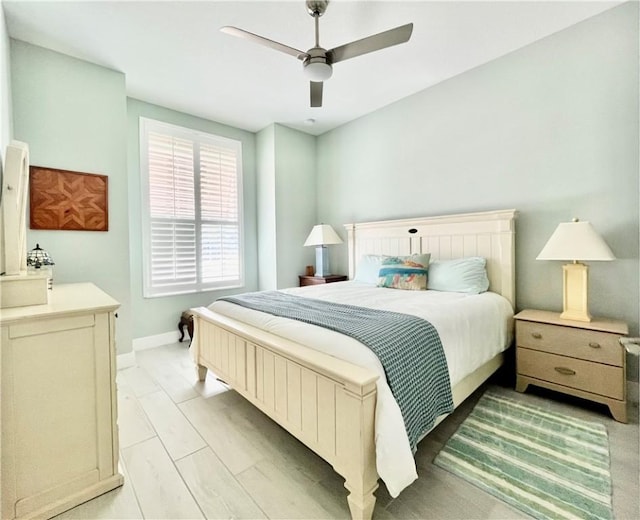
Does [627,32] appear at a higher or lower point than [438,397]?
higher

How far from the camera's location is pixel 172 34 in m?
2.43

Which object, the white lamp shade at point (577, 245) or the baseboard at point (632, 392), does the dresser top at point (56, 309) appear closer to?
the white lamp shade at point (577, 245)

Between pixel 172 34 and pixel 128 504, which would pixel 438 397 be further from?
pixel 172 34

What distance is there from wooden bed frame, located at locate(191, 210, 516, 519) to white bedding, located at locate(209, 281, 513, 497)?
0.05m

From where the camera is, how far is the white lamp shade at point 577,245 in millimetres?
2053

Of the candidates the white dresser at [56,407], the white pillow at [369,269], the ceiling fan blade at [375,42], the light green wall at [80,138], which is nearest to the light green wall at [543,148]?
the white pillow at [369,269]

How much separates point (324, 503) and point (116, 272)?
2.79 meters

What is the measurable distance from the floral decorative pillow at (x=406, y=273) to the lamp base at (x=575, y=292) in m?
1.03

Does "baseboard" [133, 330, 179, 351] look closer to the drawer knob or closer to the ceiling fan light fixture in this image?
the ceiling fan light fixture

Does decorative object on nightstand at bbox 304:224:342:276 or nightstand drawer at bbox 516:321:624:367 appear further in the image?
decorative object on nightstand at bbox 304:224:342:276

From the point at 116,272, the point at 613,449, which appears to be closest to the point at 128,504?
the point at 116,272

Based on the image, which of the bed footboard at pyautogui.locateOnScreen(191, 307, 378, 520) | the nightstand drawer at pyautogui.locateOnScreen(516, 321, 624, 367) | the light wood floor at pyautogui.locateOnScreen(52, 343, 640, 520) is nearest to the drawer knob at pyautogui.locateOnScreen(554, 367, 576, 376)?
the nightstand drawer at pyautogui.locateOnScreen(516, 321, 624, 367)

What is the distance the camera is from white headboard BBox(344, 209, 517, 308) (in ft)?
8.80

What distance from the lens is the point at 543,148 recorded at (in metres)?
2.57
